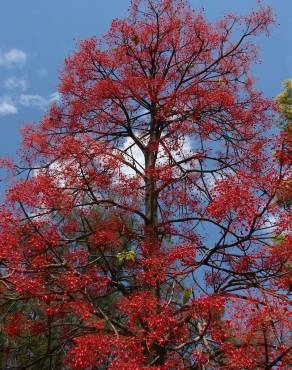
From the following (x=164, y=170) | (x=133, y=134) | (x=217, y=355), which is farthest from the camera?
(x=133, y=134)

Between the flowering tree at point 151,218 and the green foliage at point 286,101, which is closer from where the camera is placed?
the flowering tree at point 151,218

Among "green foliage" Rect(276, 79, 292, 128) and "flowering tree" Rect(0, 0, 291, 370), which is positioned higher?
"green foliage" Rect(276, 79, 292, 128)

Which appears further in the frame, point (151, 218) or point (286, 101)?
point (286, 101)

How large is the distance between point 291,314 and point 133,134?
393cm

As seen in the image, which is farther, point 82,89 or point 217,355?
point 82,89

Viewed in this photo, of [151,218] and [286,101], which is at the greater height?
[286,101]

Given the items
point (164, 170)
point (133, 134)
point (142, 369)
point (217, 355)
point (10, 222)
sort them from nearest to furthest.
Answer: point (142, 369) → point (217, 355) → point (10, 222) → point (164, 170) → point (133, 134)

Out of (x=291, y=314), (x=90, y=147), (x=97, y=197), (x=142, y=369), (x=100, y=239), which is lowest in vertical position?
(x=142, y=369)

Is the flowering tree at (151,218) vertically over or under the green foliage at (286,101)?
under

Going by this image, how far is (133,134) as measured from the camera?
916cm

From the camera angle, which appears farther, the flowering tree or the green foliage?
the green foliage

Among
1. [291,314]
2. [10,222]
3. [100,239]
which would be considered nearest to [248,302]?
[291,314]

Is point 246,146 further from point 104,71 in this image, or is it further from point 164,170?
point 104,71

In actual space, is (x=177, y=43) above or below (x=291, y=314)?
above
